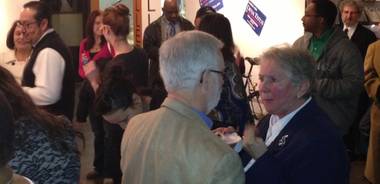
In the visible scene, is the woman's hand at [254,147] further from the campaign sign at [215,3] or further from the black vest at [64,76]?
the campaign sign at [215,3]

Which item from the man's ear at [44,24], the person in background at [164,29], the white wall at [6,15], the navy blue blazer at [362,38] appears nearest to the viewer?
the man's ear at [44,24]

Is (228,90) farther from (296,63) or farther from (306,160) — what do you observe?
(306,160)

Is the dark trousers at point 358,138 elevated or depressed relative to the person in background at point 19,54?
depressed

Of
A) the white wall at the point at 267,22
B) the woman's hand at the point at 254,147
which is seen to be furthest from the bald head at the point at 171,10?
the woman's hand at the point at 254,147

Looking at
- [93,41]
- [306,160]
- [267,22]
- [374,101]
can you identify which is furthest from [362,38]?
[306,160]

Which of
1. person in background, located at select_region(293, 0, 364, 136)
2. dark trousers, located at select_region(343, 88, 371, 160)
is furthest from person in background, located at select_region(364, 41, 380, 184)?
dark trousers, located at select_region(343, 88, 371, 160)

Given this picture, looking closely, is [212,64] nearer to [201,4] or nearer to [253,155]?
[253,155]

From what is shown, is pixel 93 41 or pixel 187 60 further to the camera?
pixel 93 41

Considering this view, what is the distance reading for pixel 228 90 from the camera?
295cm

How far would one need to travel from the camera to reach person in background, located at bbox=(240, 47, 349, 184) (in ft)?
6.27

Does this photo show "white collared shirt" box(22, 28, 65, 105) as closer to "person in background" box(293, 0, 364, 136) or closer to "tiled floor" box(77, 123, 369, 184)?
"tiled floor" box(77, 123, 369, 184)

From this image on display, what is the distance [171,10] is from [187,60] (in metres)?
4.04

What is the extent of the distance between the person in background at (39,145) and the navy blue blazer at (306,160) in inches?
24.4

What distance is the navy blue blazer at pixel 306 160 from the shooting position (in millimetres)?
1893
